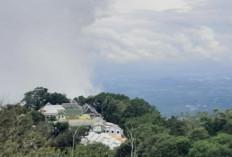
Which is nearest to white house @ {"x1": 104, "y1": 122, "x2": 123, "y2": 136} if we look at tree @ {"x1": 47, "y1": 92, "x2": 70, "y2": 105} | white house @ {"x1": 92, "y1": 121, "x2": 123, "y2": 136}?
white house @ {"x1": 92, "y1": 121, "x2": 123, "y2": 136}

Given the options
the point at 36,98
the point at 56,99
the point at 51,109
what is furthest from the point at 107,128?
the point at 36,98

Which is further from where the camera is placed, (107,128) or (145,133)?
(107,128)

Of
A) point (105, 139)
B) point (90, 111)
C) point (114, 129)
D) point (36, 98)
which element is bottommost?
point (105, 139)

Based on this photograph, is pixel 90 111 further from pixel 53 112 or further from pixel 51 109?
pixel 53 112

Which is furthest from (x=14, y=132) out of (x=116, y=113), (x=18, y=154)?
(x=116, y=113)

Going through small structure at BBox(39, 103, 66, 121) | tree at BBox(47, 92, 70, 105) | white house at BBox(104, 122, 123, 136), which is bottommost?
white house at BBox(104, 122, 123, 136)

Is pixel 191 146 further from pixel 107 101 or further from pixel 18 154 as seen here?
pixel 107 101

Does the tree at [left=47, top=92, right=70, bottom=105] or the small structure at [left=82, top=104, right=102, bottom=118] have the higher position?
the tree at [left=47, top=92, right=70, bottom=105]

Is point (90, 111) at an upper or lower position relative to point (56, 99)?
lower

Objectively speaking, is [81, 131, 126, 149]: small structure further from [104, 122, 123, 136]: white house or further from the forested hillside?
[104, 122, 123, 136]: white house
